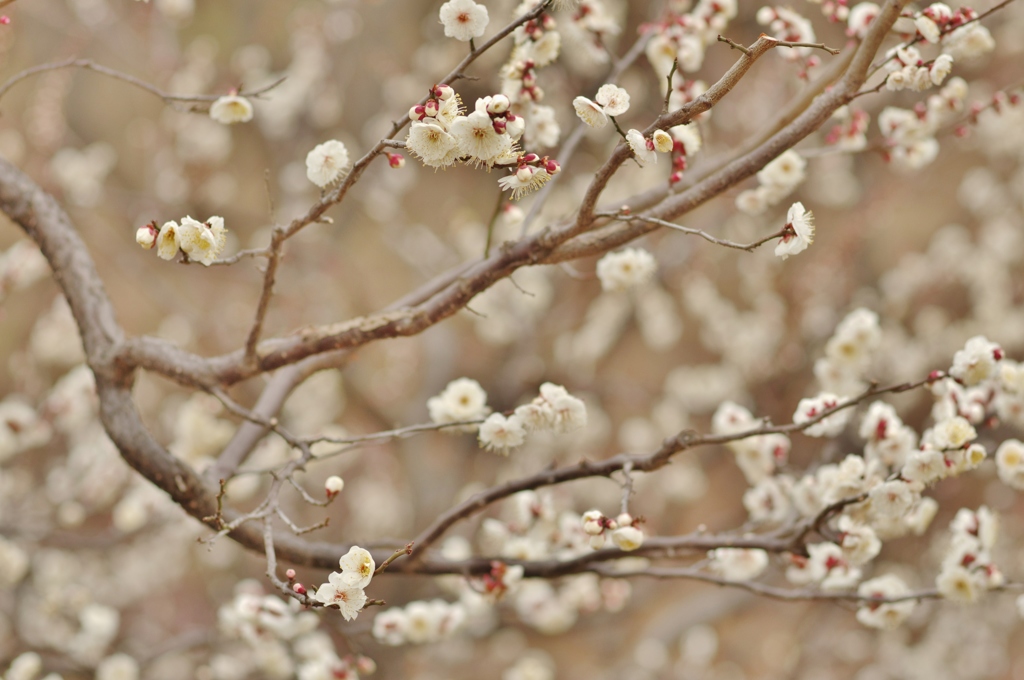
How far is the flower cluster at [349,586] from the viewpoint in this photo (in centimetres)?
120

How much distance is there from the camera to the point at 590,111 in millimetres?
1226

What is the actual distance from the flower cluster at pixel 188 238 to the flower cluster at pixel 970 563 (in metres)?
1.90

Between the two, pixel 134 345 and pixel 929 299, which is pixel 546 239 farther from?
pixel 929 299

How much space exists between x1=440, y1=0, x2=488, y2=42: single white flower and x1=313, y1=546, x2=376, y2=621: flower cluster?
0.96 metres

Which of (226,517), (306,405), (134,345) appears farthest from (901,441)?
(306,405)

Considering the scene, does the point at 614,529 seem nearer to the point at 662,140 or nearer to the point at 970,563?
the point at 662,140

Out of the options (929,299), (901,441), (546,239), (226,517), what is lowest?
(226,517)

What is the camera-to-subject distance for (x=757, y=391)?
4.55 m

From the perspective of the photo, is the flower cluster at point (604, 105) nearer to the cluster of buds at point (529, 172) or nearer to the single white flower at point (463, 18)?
the cluster of buds at point (529, 172)

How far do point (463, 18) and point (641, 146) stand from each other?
1.45ft

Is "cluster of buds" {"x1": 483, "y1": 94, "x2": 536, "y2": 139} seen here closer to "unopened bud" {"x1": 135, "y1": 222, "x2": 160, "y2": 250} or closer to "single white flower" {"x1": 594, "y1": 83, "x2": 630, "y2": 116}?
"single white flower" {"x1": 594, "y1": 83, "x2": 630, "y2": 116}

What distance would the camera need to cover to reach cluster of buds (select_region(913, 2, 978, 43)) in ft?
5.33

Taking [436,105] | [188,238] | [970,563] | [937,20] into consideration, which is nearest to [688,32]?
[937,20]

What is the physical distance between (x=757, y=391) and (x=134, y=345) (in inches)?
147
